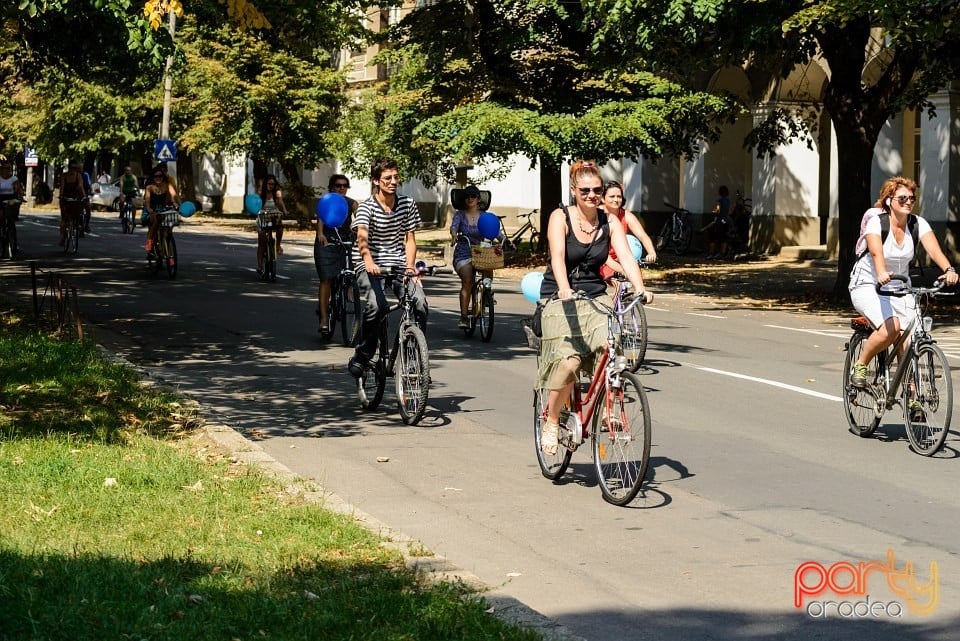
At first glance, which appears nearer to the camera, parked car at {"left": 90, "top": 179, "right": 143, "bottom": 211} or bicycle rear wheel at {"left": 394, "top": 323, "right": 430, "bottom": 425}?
bicycle rear wheel at {"left": 394, "top": 323, "right": 430, "bottom": 425}

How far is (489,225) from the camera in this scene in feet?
53.9

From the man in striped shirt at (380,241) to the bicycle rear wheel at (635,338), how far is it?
3.16 metres

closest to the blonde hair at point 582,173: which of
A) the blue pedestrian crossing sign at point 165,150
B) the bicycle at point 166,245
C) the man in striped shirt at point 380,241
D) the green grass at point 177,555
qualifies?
the green grass at point 177,555

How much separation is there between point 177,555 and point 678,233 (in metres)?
31.0

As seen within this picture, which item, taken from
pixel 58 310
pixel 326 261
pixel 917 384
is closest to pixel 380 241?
pixel 917 384

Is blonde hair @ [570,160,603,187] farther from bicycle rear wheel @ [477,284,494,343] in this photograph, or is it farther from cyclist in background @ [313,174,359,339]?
bicycle rear wheel @ [477,284,494,343]

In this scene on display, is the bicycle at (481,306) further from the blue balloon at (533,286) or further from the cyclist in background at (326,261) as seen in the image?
the blue balloon at (533,286)

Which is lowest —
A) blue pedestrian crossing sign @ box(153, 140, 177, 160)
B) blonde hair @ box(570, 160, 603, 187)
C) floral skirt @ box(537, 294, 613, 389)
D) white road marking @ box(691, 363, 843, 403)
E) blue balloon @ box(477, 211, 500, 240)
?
white road marking @ box(691, 363, 843, 403)

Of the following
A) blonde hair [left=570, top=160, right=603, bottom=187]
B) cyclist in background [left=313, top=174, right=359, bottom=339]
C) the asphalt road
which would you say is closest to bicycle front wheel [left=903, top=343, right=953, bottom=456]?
the asphalt road

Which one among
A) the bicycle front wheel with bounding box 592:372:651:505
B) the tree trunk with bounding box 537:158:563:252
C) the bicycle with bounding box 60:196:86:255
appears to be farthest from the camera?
the tree trunk with bounding box 537:158:563:252

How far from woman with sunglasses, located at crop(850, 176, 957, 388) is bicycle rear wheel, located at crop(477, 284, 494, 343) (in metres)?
6.33

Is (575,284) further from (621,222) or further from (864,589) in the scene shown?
(621,222)

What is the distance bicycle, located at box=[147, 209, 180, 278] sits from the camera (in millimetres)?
24297

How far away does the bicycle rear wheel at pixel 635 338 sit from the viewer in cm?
1379
